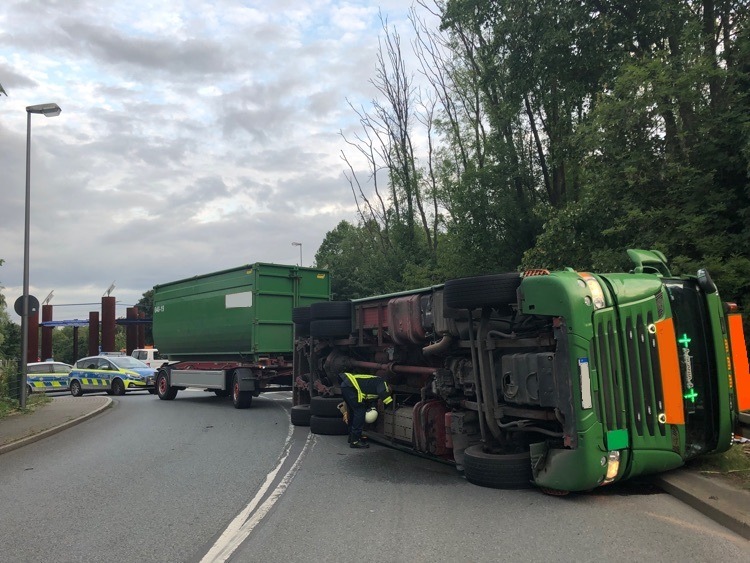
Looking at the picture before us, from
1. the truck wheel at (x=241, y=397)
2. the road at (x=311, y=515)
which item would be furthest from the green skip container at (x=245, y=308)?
the road at (x=311, y=515)

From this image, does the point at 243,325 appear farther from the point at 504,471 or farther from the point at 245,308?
the point at 504,471

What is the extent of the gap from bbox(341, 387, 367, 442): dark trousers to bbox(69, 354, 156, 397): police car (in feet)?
52.1

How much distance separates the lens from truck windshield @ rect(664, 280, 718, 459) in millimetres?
6008

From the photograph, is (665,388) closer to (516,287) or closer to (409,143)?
(516,287)

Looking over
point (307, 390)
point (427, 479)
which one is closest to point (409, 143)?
point (307, 390)

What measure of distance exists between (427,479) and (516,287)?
2.54m

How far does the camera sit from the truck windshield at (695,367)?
6008mm

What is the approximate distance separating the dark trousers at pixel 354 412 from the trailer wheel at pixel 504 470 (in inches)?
113

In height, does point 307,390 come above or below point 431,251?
below

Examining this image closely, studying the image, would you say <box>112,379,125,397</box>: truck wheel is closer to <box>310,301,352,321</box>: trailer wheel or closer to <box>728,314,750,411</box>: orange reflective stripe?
<box>310,301,352,321</box>: trailer wheel

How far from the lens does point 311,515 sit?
5.57 m

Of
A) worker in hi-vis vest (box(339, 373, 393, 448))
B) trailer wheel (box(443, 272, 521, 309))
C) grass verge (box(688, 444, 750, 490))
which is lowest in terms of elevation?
grass verge (box(688, 444, 750, 490))

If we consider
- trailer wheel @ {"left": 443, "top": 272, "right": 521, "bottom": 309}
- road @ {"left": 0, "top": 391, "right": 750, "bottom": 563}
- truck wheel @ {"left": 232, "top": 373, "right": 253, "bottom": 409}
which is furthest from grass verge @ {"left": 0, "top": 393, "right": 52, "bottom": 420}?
trailer wheel @ {"left": 443, "top": 272, "right": 521, "bottom": 309}

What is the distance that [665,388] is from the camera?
5.76 meters
